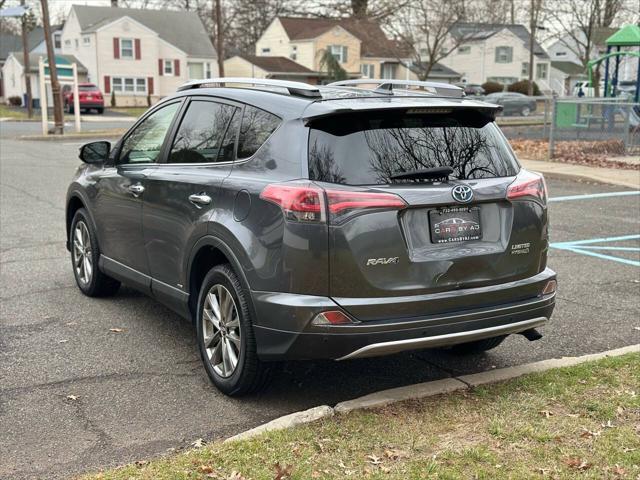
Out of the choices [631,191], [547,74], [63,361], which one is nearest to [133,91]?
[547,74]

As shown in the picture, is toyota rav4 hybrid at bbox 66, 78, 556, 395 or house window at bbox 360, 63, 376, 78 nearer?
toyota rav4 hybrid at bbox 66, 78, 556, 395

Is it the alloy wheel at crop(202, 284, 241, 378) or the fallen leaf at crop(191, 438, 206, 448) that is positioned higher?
the alloy wheel at crop(202, 284, 241, 378)

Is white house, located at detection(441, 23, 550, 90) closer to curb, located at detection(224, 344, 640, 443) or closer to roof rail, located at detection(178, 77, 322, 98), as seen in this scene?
roof rail, located at detection(178, 77, 322, 98)

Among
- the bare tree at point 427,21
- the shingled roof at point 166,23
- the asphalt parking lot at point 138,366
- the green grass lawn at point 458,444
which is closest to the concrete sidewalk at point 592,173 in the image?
the asphalt parking lot at point 138,366

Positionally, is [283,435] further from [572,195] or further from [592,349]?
[572,195]

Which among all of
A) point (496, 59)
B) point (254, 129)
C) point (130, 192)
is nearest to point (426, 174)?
point (254, 129)

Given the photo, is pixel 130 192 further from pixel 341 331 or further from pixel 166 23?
pixel 166 23

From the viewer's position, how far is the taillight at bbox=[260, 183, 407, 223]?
3918mm

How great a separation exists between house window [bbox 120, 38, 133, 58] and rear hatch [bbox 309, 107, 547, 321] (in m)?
57.3

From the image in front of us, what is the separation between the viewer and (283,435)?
381 cm

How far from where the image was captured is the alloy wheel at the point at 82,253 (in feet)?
21.8

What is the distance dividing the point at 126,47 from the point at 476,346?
5711cm

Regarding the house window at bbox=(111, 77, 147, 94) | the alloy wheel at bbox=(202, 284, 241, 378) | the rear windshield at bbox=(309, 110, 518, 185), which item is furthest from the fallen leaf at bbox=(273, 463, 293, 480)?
the house window at bbox=(111, 77, 147, 94)

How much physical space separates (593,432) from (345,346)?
130 cm
